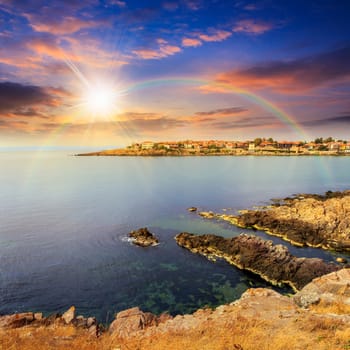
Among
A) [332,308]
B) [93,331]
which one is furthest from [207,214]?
[93,331]

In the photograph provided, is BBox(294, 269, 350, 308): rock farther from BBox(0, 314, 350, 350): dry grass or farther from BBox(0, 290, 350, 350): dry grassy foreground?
BBox(0, 314, 350, 350): dry grass

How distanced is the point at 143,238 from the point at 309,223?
22.2m

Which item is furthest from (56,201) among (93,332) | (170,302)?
(93,332)

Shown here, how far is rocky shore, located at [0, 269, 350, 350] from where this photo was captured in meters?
9.92

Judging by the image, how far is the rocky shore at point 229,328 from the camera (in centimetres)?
992

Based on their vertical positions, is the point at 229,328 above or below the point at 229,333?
below

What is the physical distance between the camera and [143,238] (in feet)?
107

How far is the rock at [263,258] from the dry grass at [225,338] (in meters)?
12.6

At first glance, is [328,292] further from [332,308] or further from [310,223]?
[310,223]

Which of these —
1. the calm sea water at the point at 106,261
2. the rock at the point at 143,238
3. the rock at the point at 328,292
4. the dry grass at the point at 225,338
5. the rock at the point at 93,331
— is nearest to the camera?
the dry grass at the point at 225,338

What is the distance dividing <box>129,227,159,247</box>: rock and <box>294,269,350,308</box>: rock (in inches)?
768

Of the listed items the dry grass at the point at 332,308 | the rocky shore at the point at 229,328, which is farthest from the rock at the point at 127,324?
the dry grass at the point at 332,308

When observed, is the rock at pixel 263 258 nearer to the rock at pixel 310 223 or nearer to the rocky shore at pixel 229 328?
Answer: the rocky shore at pixel 229 328

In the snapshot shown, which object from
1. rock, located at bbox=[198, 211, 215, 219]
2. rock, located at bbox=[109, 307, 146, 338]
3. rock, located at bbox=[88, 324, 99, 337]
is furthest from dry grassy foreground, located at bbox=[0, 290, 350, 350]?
rock, located at bbox=[198, 211, 215, 219]
